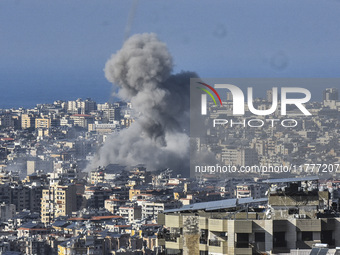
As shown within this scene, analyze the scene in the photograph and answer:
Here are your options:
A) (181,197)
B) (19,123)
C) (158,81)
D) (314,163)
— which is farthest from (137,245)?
(19,123)

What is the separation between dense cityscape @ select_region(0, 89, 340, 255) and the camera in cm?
1511

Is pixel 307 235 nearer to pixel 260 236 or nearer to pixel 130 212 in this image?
pixel 260 236

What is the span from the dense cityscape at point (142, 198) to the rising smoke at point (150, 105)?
47.3 inches

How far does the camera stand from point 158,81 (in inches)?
3487

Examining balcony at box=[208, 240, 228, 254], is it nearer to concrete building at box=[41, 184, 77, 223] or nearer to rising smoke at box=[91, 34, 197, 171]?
concrete building at box=[41, 184, 77, 223]

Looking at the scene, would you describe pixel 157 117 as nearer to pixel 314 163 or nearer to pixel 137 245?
pixel 314 163

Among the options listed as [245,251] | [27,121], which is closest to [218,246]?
[245,251]

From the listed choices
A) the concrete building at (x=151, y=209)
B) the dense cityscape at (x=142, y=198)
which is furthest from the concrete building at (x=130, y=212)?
the concrete building at (x=151, y=209)

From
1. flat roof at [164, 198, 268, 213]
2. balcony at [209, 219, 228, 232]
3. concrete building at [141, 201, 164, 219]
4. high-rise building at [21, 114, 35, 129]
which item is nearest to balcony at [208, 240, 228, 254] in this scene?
balcony at [209, 219, 228, 232]

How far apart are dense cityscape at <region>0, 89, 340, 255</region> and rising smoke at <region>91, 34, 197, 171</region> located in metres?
1.20

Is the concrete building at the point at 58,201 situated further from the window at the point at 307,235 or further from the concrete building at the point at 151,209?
the window at the point at 307,235

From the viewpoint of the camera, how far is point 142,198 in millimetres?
84562

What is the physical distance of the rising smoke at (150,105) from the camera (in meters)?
87.2

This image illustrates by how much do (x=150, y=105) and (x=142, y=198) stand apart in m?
7.93
